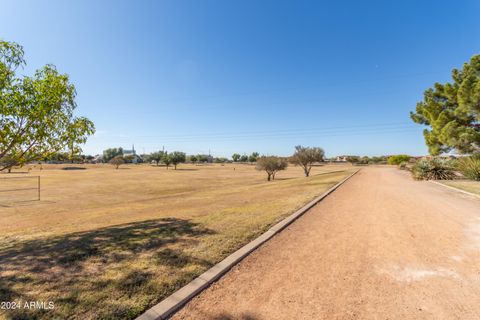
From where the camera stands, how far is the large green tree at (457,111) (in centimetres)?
1873

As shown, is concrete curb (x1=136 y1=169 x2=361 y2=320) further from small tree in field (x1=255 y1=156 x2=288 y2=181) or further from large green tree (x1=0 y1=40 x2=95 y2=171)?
small tree in field (x1=255 y1=156 x2=288 y2=181)

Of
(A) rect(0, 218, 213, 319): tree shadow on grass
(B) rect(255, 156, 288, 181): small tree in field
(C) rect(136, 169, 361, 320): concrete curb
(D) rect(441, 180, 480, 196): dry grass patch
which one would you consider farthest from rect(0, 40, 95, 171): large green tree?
(B) rect(255, 156, 288, 181): small tree in field

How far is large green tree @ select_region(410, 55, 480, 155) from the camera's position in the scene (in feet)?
61.5

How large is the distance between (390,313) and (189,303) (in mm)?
2806

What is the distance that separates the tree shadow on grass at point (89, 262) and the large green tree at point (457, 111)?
26.5 m

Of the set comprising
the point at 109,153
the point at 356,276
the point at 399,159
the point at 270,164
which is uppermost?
the point at 109,153

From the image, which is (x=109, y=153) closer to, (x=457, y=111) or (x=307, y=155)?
(x=307, y=155)

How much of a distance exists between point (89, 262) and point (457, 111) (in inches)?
1197

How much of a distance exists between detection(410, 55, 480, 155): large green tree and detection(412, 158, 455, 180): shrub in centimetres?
294

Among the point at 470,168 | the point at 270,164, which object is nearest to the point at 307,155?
the point at 270,164

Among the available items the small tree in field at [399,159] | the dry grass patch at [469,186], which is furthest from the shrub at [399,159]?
the dry grass patch at [469,186]

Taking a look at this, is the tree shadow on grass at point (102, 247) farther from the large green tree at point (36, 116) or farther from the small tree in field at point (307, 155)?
the small tree in field at point (307, 155)

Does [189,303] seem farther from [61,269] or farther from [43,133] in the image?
[43,133]

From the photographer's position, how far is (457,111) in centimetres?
2028
